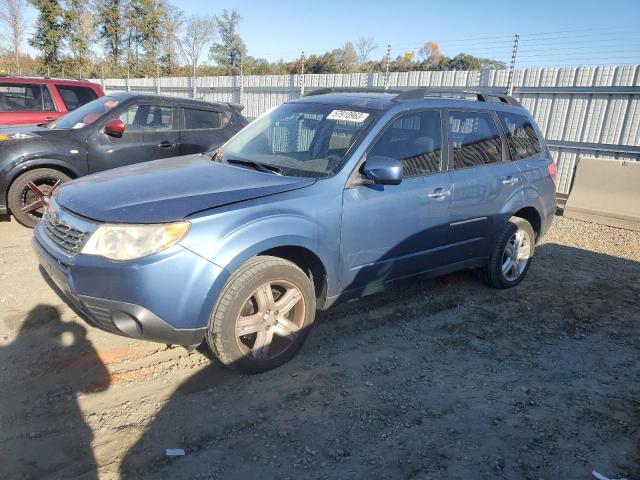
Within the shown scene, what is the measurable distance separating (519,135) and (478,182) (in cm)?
108

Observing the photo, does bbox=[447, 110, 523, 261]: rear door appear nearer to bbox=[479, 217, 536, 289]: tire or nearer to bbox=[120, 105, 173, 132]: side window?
bbox=[479, 217, 536, 289]: tire

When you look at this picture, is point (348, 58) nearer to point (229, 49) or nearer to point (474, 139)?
point (229, 49)

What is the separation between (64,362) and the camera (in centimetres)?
326

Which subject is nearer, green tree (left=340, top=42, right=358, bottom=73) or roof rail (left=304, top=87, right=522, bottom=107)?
roof rail (left=304, top=87, right=522, bottom=107)

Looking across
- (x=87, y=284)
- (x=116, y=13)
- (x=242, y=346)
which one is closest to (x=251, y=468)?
(x=242, y=346)

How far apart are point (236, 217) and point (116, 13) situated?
45.0m

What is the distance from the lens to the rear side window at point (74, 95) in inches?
336

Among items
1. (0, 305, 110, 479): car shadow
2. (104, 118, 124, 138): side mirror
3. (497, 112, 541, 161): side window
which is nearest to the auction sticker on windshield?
(497, 112, 541, 161): side window

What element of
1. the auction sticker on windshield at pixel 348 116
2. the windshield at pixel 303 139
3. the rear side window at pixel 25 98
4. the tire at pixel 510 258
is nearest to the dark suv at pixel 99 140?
the rear side window at pixel 25 98

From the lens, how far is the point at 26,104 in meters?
8.21

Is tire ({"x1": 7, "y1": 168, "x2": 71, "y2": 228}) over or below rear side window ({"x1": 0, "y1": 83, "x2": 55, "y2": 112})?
below

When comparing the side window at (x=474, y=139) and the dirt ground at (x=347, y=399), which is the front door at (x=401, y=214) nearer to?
the side window at (x=474, y=139)

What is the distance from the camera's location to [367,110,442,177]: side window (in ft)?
12.4

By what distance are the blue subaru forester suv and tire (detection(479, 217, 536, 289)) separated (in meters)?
0.03
